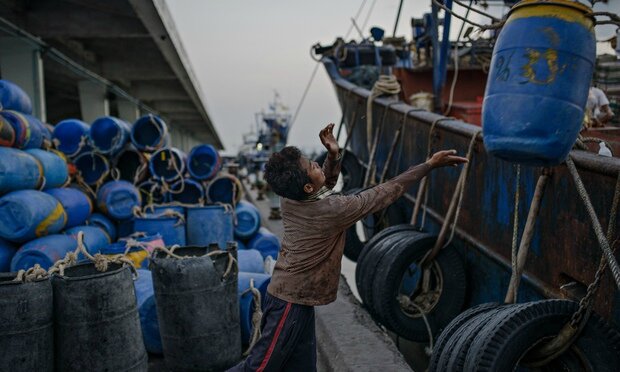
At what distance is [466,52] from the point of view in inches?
380

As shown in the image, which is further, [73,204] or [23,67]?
[23,67]

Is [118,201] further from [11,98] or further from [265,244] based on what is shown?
[265,244]

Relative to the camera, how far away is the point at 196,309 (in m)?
3.65

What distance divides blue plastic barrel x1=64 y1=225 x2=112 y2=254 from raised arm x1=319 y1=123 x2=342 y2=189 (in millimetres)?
3323

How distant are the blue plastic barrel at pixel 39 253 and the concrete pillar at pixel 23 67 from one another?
6.79 m

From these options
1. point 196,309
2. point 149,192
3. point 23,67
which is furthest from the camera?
point 23,67

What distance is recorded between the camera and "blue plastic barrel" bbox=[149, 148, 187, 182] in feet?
24.3

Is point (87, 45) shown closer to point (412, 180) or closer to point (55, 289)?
point (55, 289)

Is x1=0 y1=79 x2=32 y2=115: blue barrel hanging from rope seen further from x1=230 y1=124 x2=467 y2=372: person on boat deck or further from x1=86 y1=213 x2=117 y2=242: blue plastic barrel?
x1=230 y1=124 x2=467 y2=372: person on boat deck

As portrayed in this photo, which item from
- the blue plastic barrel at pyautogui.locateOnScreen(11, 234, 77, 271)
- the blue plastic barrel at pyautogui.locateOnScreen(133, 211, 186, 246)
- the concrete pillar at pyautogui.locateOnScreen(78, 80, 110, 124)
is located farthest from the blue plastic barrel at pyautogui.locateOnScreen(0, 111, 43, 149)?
the concrete pillar at pyautogui.locateOnScreen(78, 80, 110, 124)

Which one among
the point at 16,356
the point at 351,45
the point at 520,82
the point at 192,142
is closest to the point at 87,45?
the point at 351,45

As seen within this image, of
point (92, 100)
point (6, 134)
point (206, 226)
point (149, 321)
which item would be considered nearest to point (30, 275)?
point (149, 321)

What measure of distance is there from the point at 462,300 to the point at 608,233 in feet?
7.06

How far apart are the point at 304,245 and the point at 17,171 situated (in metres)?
3.59
